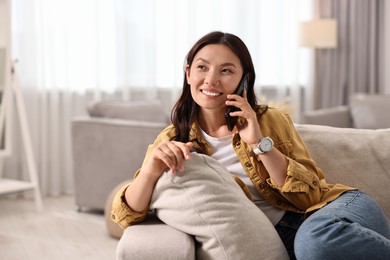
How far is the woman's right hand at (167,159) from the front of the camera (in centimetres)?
189

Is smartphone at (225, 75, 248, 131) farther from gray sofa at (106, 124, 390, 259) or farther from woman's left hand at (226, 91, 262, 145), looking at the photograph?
gray sofa at (106, 124, 390, 259)

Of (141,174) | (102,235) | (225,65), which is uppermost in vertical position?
(225,65)

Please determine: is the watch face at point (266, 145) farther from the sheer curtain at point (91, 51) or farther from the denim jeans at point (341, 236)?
the sheer curtain at point (91, 51)

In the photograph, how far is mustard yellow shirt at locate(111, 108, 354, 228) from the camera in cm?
206

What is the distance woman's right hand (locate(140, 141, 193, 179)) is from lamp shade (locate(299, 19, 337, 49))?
169 inches

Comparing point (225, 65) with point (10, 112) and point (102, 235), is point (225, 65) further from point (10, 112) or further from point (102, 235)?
point (10, 112)

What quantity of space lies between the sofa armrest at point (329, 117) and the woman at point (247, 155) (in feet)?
8.92

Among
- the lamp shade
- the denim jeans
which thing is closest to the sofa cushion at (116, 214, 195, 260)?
the denim jeans

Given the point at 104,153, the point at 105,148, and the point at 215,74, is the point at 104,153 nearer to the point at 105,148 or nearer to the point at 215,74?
the point at 105,148

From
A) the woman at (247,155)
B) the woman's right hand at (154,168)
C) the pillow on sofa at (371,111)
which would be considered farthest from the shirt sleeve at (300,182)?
the pillow on sofa at (371,111)

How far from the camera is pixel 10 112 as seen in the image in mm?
4656

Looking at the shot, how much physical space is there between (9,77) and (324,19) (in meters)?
2.81

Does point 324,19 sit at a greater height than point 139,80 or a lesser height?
greater

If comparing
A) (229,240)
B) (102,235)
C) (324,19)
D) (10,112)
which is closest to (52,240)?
(102,235)
